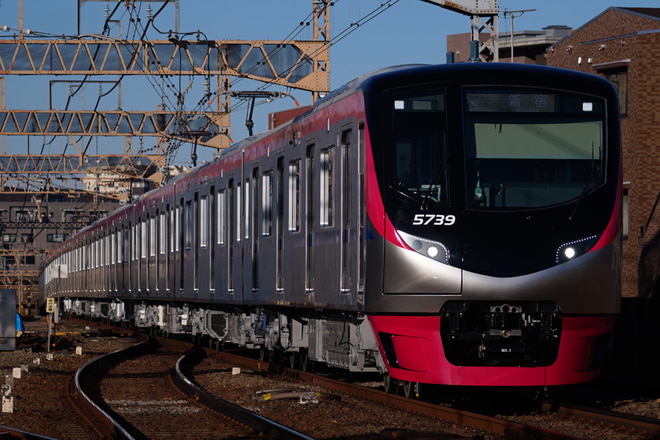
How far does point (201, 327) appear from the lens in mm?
25719

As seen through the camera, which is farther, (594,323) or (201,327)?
(201,327)

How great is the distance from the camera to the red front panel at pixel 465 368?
12023 mm

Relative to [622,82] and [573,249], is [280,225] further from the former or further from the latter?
[622,82]

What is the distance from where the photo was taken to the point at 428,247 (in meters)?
12.1

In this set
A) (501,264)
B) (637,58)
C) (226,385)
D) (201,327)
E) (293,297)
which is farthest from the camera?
(637,58)

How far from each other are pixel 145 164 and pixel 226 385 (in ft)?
175

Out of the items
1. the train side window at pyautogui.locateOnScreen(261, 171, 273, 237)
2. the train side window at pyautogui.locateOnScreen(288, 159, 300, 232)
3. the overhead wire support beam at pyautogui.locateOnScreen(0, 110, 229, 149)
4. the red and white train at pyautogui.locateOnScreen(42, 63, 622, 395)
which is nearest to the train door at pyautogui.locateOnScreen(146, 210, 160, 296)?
the train side window at pyautogui.locateOnScreen(261, 171, 273, 237)

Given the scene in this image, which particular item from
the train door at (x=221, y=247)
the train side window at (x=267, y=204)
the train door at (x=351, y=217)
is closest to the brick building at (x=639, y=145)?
the train door at (x=221, y=247)

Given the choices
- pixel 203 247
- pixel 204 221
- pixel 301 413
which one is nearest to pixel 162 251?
pixel 204 221

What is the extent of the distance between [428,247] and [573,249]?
1445 millimetres

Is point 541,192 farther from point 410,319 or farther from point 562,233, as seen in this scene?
point 410,319

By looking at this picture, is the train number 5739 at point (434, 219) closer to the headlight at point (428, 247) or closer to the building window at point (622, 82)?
the headlight at point (428, 247)

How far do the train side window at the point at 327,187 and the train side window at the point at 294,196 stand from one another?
1303 millimetres

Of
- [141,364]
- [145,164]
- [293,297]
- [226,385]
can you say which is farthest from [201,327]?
[145,164]
